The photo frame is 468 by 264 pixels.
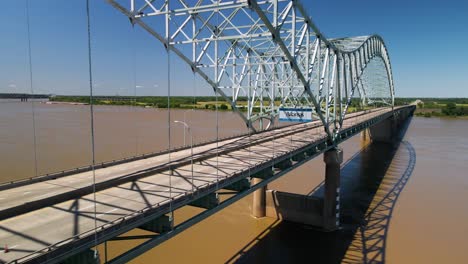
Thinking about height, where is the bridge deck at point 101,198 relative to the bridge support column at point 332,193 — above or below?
above

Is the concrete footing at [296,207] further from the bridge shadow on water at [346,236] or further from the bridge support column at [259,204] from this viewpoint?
the bridge shadow on water at [346,236]

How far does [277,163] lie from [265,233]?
7.33 m

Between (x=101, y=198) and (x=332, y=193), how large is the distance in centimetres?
1682

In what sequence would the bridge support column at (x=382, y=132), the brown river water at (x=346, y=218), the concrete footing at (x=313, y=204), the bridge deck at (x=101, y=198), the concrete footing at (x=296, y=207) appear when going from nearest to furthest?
the bridge deck at (x=101, y=198), the brown river water at (x=346, y=218), the concrete footing at (x=313, y=204), the concrete footing at (x=296, y=207), the bridge support column at (x=382, y=132)

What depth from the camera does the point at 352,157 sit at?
5088 cm

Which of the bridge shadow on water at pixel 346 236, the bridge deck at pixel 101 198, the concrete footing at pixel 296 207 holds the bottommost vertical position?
the bridge shadow on water at pixel 346 236

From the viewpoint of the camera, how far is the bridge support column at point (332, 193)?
75.3 ft

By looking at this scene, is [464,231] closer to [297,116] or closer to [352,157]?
[297,116]

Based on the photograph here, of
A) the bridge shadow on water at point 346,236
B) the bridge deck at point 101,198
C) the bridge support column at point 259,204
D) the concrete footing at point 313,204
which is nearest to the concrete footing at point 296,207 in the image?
the concrete footing at point 313,204

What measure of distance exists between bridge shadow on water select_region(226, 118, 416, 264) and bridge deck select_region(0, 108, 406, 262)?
6361 millimetres

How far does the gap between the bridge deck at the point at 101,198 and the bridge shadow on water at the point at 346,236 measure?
20.9 feet

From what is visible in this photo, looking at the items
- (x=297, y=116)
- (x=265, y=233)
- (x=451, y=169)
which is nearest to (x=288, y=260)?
(x=265, y=233)

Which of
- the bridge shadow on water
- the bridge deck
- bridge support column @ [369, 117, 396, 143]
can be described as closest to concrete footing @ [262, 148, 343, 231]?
the bridge shadow on water

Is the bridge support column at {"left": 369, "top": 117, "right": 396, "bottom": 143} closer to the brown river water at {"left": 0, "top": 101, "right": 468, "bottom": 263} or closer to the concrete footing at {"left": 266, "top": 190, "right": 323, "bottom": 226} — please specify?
the brown river water at {"left": 0, "top": 101, "right": 468, "bottom": 263}
